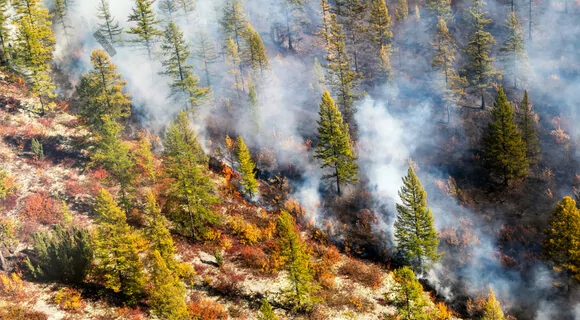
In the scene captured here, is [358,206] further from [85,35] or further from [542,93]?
[85,35]

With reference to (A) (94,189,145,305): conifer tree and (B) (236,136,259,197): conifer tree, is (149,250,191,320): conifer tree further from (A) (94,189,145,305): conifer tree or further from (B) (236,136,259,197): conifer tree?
(B) (236,136,259,197): conifer tree

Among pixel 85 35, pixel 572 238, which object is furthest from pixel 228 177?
pixel 85 35

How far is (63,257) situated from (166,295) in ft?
30.3

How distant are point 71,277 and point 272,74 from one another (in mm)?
42179

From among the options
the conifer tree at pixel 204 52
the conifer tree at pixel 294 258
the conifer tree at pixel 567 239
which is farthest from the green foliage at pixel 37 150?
the conifer tree at pixel 567 239

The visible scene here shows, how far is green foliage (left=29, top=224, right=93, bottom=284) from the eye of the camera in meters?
31.0

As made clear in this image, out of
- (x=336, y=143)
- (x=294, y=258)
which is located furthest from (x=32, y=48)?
(x=294, y=258)

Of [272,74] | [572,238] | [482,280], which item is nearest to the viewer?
[572,238]

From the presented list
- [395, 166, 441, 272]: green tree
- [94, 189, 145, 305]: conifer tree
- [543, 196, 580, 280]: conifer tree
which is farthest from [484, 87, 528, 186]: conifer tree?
[94, 189, 145, 305]: conifer tree

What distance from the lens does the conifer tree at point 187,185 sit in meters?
35.7

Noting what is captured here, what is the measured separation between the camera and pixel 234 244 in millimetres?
38781

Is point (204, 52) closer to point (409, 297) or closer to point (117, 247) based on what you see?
point (117, 247)

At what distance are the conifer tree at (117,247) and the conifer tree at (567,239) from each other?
3008 cm

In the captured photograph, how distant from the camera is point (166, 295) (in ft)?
90.3
